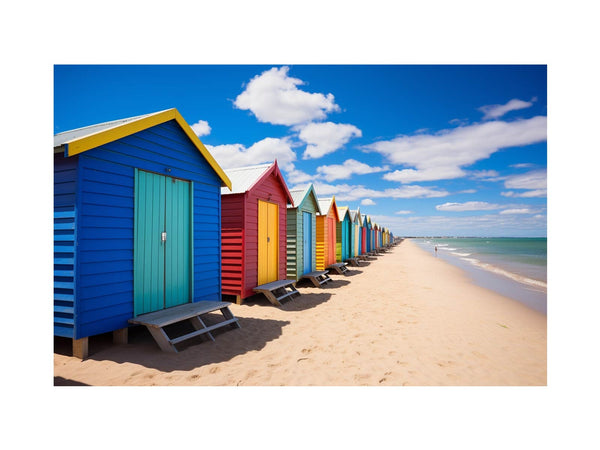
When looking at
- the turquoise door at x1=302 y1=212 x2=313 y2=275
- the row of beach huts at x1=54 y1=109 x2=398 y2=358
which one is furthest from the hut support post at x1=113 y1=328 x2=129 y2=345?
the turquoise door at x1=302 y1=212 x2=313 y2=275

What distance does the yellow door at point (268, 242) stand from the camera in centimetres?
884

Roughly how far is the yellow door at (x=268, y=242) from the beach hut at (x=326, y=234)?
5.02 m

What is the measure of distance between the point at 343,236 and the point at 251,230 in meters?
11.2

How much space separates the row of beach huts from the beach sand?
0.41 metres

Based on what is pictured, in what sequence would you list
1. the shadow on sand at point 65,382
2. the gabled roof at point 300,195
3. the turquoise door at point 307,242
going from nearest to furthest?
the shadow on sand at point 65,382
the gabled roof at point 300,195
the turquoise door at point 307,242

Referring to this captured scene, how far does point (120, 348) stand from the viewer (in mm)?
4434

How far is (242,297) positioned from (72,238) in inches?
185

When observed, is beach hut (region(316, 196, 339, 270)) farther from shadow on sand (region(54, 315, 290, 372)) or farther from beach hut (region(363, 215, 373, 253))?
beach hut (region(363, 215, 373, 253))

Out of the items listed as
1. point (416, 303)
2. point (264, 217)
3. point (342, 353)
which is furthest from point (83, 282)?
point (416, 303)

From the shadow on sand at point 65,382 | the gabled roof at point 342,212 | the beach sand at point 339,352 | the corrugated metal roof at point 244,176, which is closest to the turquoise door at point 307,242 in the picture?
the corrugated metal roof at point 244,176

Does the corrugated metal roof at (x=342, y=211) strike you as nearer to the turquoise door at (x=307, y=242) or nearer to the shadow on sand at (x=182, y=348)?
the turquoise door at (x=307, y=242)

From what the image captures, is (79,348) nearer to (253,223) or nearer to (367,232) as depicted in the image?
(253,223)

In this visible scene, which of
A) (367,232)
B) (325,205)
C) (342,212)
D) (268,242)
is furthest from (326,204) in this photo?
(367,232)
